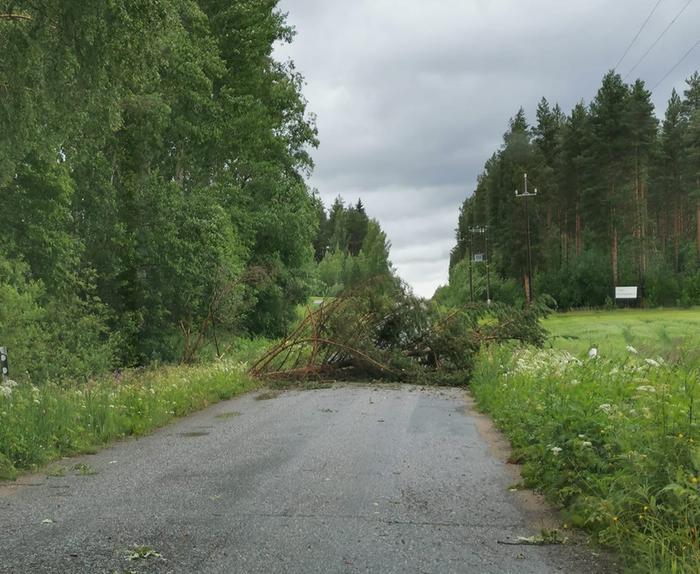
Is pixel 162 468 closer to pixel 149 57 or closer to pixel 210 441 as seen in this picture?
pixel 210 441

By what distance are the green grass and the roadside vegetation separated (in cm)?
537

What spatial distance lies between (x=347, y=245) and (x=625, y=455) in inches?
4895

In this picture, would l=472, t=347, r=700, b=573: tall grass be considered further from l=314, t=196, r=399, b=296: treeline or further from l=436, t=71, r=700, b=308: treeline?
l=314, t=196, r=399, b=296: treeline

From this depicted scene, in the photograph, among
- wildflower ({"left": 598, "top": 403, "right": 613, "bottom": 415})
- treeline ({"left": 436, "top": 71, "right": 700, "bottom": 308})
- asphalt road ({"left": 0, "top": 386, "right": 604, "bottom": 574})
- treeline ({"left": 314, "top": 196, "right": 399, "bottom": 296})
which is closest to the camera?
asphalt road ({"left": 0, "top": 386, "right": 604, "bottom": 574})

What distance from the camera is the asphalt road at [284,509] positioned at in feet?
14.6

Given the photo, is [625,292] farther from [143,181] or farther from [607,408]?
[607,408]

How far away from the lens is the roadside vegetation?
428 centimetres

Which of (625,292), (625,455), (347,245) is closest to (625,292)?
(625,292)

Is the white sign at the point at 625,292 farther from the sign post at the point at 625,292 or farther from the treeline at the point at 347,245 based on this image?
the treeline at the point at 347,245

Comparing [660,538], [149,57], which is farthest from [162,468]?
[149,57]

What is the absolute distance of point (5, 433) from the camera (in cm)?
776

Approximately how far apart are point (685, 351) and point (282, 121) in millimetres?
28139

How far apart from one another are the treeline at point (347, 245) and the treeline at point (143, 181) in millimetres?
42663

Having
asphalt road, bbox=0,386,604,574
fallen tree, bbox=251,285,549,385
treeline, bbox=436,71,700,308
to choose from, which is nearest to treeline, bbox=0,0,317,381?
fallen tree, bbox=251,285,549,385
